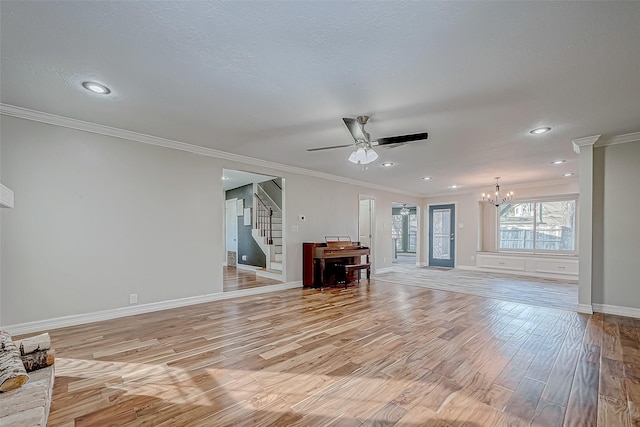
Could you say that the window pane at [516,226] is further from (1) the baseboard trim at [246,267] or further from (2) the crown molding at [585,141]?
(1) the baseboard trim at [246,267]

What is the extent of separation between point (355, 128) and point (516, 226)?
7619 millimetres

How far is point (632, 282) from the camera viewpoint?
386cm

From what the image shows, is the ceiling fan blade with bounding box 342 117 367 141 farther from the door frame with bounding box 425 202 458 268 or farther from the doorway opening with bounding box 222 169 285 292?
Result: the door frame with bounding box 425 202 458 268

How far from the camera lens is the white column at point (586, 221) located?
3955 millimetres

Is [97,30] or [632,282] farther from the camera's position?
[632,282]

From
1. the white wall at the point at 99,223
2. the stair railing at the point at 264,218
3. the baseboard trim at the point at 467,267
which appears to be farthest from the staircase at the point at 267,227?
the baseboard trim at the point at 467,267

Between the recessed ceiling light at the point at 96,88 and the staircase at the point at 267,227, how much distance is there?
192 inches

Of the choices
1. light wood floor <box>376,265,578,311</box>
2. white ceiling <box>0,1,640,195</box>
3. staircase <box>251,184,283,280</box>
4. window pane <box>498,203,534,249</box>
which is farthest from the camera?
window pane <box>498,203,534,249</box>

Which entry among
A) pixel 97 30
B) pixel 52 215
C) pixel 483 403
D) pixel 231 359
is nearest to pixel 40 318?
pixel 52 215

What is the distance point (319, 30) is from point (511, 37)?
1281 mm

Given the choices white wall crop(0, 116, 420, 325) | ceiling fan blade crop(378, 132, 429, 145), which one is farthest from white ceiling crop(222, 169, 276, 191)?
ceiling fan blade crop(378, 132, 429, 145)

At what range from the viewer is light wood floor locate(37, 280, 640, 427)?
179 centimetres

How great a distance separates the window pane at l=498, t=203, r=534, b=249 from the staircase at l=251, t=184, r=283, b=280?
6662mm

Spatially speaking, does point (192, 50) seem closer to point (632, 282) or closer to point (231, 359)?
point (231, 359)
